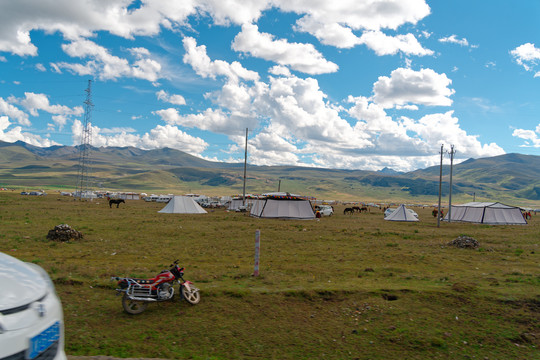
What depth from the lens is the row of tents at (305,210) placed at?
44094mm

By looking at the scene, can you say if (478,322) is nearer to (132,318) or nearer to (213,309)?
(213,309)

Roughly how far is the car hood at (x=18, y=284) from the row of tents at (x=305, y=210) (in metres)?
39.9

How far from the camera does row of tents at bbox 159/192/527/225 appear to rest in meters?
44.1

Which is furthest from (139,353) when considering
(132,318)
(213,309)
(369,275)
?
(369,275)

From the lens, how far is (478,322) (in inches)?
332

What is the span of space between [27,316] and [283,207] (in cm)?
4108

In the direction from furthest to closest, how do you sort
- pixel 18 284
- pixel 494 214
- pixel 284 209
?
pixel 494 214, pixel 284 209, pixel 18 284

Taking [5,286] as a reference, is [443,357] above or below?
below

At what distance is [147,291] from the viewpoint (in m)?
8.73

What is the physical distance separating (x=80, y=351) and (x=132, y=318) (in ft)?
5.87

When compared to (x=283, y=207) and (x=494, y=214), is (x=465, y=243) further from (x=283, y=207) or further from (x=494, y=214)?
(x=494, y=214)

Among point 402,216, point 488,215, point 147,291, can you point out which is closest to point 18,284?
point 147,291

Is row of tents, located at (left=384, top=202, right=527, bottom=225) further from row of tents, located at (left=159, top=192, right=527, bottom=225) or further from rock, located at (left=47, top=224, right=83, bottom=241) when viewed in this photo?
rock, located at (left=47, top=224, right=83, bottom=241)

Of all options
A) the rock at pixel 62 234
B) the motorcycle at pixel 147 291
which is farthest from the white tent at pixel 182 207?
the motorcycle at pixel 147 291
